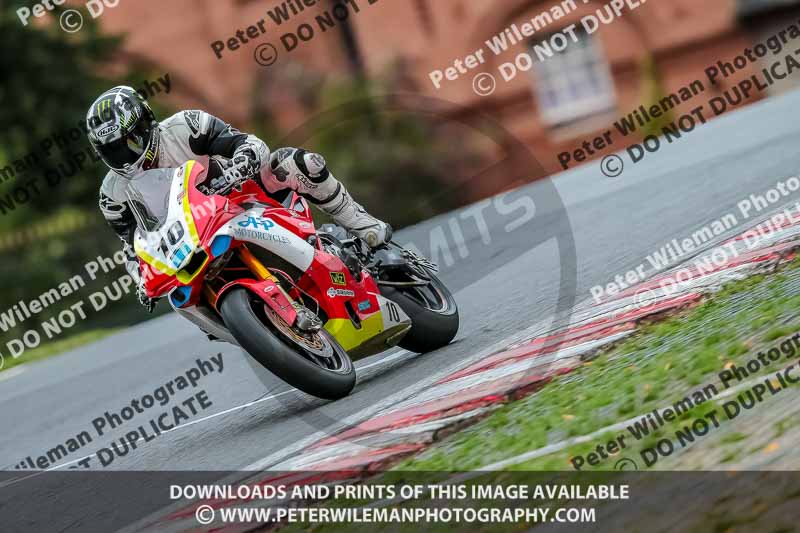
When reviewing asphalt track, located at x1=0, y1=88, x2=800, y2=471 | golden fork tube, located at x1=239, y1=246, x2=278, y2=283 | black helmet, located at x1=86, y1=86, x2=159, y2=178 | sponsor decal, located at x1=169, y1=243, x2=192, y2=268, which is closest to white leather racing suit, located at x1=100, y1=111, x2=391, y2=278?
black helmet, located at x1=86, y1=86, x2=159, y2=178

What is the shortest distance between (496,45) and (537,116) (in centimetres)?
170

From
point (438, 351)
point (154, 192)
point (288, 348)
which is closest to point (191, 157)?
point (154, 192)

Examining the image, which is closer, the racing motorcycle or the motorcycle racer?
the racing motorcycle

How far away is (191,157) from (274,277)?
92 cm

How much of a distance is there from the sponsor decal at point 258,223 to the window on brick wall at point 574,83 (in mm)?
20271

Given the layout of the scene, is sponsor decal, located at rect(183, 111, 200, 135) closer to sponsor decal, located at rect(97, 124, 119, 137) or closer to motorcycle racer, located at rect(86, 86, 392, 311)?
motorcycle racer, located at rect(86, 86, 392, 311)

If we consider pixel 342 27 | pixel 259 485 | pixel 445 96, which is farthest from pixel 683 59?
pixel 259 485

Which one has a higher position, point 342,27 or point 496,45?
point 342,27

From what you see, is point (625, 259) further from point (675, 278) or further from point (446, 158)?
point (446, 158)

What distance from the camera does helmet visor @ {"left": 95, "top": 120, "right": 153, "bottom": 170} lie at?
662cm

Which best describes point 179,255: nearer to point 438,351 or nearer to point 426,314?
point 426,314

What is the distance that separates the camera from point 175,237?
21.3ft

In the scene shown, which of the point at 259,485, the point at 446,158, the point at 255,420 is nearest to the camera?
the point at 259,485

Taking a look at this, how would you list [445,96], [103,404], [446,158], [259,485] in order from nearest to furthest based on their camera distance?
1. [259,485]
2. [103,404]
3. [446,158]
4. [445,96]
